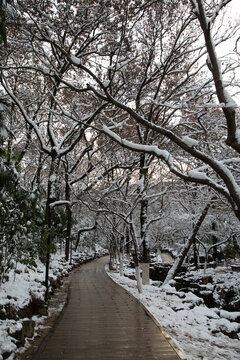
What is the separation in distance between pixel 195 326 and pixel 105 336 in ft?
8.76

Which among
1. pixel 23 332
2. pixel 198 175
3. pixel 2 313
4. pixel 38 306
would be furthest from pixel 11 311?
pixel 198 175

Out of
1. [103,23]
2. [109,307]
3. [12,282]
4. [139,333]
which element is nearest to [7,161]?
[12,282]

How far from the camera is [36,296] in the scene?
6266 mm

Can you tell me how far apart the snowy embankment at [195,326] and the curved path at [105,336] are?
0.45 metres

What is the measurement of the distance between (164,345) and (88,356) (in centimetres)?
131

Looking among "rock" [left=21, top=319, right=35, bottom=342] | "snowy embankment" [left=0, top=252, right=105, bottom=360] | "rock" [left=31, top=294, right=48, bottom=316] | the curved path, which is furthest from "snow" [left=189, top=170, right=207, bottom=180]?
"rock" [left=31, top=294, right=48, bottom=316]

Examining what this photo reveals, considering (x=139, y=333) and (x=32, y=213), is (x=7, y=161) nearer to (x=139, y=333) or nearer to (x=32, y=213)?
(x=32, y=213)

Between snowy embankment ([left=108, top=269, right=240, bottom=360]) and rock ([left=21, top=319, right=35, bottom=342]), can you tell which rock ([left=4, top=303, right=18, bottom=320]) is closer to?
rock ([left=21, top=319, right=35, bottom=342])

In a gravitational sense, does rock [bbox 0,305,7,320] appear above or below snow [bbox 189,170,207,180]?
below

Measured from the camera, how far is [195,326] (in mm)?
6602

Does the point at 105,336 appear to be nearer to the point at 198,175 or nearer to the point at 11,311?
the point at 11,311

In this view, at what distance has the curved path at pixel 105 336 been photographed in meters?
4.20

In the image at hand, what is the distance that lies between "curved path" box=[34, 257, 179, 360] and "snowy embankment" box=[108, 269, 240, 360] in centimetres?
45

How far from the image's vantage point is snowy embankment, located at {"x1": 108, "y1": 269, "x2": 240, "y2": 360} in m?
4.96
